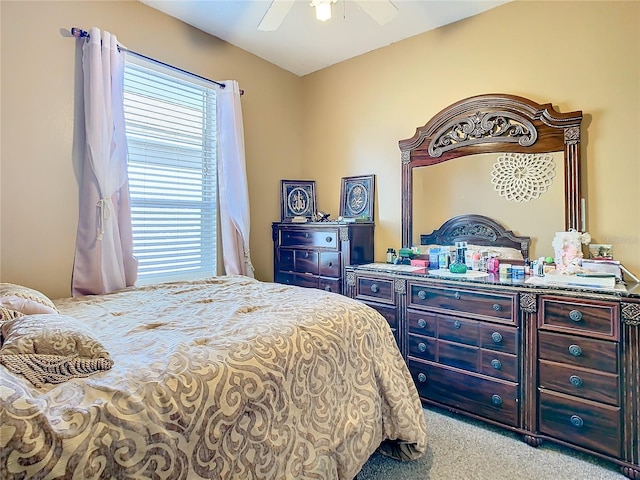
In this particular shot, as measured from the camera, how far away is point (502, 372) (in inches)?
80.0

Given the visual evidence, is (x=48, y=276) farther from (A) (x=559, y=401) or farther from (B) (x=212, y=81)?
(A) (x=559, y=401)

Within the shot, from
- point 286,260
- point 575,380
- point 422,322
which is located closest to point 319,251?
point 286,260

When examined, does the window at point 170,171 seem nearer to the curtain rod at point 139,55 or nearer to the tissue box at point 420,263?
the curtain rod at point 139,55

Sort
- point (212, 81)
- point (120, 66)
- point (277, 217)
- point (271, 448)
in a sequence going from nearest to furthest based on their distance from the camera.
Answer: point (271, 448) < point (120, 66) < point (212, 81) < point (277, 217)

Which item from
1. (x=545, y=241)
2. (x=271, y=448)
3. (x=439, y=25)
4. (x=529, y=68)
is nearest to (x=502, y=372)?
(x=545, y=241)

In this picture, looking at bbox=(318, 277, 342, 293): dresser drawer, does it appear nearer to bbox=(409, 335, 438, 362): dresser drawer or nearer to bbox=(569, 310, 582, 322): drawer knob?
bbox=(409, 335, 438, 362): dresser drawer

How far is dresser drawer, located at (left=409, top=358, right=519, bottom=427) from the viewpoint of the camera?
2.01m

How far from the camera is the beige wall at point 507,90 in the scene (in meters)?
2.12

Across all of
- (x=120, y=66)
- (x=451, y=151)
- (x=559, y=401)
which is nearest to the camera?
(x=559, y=401)

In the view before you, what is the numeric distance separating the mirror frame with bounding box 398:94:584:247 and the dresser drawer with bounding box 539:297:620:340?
66 cm

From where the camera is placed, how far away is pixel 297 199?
3547 millimetres

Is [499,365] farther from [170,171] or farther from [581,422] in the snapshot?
[170,171]

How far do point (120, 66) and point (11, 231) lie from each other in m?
1.21

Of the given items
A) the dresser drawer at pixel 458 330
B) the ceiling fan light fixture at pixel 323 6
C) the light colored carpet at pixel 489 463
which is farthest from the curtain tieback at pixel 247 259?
the ceiling fan light fixture at pixel 323 6
